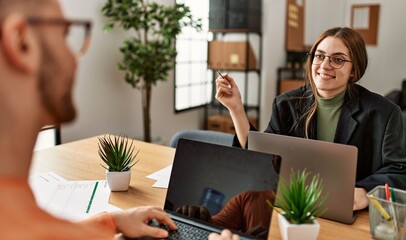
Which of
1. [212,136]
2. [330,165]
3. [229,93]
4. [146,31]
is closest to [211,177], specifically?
[330,165]

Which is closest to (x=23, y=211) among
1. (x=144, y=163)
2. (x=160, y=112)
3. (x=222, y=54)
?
(x=144, y=163)

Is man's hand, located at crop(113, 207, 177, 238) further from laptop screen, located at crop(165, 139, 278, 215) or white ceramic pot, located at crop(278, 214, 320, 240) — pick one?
white ceramic pot, located at crop(278, 214, 320, 240)

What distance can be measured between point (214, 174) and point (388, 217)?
18.9 inches

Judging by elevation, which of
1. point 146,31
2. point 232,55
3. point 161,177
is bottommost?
point 161,177

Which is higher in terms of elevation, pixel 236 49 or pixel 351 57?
pixel 236 49

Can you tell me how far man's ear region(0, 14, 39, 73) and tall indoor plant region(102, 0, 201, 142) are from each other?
2.89 metres

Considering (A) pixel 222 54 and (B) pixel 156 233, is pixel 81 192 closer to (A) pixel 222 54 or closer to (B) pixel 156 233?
(B) pixel 156 233

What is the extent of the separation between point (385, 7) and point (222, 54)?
2708mm

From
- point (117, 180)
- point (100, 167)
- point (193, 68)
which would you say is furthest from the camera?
point (193, 68)

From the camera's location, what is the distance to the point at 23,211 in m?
0.43

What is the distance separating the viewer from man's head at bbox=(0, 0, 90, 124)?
407mm

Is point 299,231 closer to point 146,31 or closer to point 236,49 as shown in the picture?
point 146,31

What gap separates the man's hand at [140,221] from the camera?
3.02ft

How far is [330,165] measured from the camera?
116 centimetres
